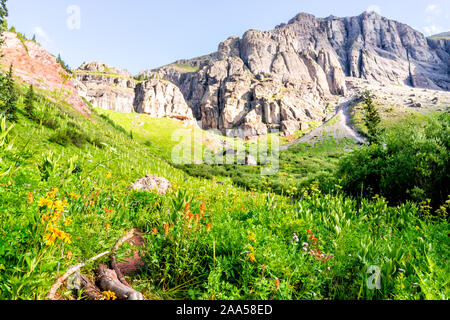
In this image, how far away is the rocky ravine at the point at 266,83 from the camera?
123 m

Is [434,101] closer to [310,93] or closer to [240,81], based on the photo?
[310,93]

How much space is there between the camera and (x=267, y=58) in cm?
17225

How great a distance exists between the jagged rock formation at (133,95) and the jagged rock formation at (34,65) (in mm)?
63583

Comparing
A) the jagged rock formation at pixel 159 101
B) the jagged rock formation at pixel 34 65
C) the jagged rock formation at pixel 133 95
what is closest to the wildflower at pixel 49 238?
the jagged rock formation at pixel 34 65

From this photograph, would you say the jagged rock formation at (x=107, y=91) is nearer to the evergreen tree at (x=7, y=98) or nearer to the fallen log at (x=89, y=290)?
the evergreen tree at (x=7, y=98)

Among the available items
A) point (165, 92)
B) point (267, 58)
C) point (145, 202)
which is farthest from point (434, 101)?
point (145, 202)

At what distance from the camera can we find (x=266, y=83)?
480 feet

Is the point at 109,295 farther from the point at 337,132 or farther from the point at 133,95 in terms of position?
the point at 133,95

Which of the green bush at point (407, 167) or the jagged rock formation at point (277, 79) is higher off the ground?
the jagged rock formation at point (277, 79)

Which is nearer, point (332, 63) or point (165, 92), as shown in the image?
point (165, 92)

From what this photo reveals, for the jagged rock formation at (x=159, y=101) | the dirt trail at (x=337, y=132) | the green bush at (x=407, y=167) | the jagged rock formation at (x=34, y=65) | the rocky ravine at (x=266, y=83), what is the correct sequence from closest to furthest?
the green bush at (x=407, y=167), the jagged rock formation at (x=34, y=65), the dirt trail at (x=337, y=132), the jagged rock formation at (x=159, y=101), the rocky ravine at (x=266, y=83)

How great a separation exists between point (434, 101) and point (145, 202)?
582 ft

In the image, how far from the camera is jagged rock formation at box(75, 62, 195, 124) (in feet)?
337
